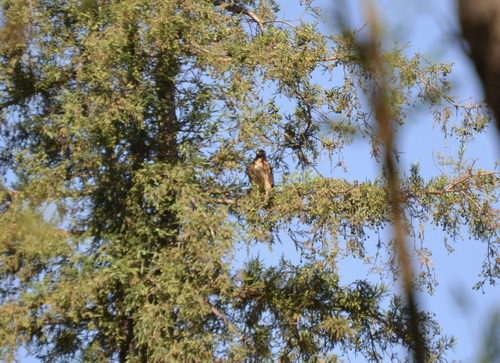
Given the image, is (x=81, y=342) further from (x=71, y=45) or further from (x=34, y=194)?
(x=71, y=45)

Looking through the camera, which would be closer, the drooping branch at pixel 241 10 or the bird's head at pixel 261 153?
the bird's head at pixel 261 153

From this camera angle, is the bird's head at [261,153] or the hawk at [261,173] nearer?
the hawk at [261,173]

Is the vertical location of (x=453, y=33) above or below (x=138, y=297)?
below

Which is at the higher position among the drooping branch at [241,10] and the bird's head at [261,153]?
the drooping branch at [241,10]

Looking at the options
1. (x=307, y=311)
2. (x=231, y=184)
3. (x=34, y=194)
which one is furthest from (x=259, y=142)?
(x=34, y=194)

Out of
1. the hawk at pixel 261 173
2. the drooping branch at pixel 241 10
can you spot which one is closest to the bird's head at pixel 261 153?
the hawk at pixel 261 173

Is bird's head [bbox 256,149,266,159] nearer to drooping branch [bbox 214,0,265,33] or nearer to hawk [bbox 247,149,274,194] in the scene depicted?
hawk [bbox 247,149,274,194]

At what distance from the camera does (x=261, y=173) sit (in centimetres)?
770

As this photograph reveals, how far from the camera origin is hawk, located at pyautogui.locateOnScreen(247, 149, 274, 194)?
746 cm

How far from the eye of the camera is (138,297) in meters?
6.62

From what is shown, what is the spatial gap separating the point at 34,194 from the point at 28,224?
37 cm

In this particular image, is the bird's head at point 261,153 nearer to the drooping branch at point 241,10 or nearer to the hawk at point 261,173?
the hawk at point 261,173

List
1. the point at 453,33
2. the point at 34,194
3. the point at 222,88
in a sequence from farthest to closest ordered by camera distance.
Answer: the point at 222,88
the point at 34,194
the point at 453,33

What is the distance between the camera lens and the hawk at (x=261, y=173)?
7457 millimetres
